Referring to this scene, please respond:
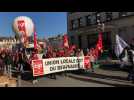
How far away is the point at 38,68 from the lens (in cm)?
1173

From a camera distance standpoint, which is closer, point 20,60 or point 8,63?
point 20,60

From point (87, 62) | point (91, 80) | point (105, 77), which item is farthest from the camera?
point (87, 62)

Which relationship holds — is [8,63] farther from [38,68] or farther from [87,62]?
[87,62]

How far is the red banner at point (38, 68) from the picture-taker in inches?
457

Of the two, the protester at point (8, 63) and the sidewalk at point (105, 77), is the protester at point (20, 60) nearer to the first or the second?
the protester at point (8, 63)

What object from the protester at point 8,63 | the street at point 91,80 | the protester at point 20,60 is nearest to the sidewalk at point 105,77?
the street at point 91,80

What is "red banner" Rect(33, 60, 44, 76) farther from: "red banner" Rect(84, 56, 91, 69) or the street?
"red banner" Rect(84, 56, 91, 69)

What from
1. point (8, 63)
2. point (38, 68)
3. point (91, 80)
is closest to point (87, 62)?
point (91, 80)

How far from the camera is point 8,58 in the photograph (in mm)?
14672

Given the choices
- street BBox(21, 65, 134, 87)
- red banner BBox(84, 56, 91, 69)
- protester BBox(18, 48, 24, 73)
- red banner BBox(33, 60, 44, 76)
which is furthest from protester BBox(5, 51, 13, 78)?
red banner BBox(84, 56, 91, 69)
